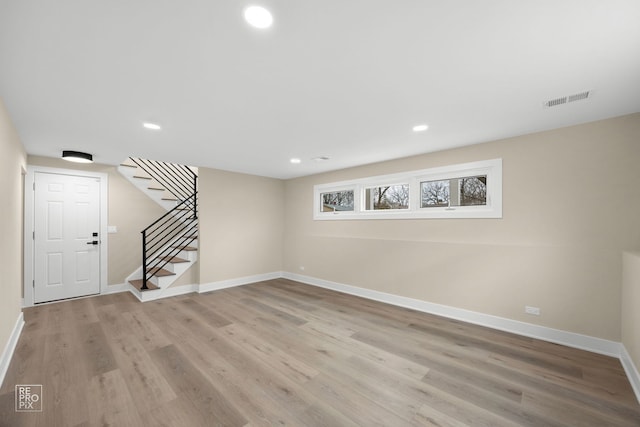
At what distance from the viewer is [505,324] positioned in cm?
317

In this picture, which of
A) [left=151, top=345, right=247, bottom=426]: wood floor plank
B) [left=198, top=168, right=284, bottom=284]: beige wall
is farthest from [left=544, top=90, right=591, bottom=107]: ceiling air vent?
[left=198, top=168, right=284, bottom=284]: beige wall

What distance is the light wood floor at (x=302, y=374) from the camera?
1796 mm

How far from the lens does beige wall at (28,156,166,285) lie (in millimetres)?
4844

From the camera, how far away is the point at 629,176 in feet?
8.40

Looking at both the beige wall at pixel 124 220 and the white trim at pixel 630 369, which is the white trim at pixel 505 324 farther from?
the beige wall at pixel 124 220

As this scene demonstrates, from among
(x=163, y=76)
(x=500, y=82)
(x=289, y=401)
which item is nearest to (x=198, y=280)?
(x=289, y=401)

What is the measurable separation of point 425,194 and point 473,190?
68 cm

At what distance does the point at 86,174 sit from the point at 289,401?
5.27 meters

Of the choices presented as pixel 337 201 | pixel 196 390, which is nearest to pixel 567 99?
pixel 337 201

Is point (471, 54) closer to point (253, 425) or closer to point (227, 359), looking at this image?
point (253, 425)

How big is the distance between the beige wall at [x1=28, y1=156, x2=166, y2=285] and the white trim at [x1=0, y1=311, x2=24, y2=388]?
168 centimetres

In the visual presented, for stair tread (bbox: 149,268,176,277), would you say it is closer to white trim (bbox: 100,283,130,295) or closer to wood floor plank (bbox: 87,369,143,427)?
white trim (bbox: 100,283,130,295)

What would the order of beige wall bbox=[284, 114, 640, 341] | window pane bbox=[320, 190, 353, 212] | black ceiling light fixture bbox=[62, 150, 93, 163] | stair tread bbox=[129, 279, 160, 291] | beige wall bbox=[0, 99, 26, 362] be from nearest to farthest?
beige wall bbox=[0, 99, 26, 362] < beige wall bbox=[284, 114, 640, 341] < black ceiling light fixture bbox=[62, 150, 93, 163] < stair tread bbox=[129, 279, 160, 291] < window pane bbox=[320, 190, 353, 212]

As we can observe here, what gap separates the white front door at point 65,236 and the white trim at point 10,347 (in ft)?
3.86
